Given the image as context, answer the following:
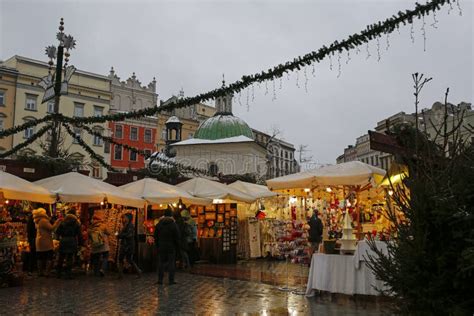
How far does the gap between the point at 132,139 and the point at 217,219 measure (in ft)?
139

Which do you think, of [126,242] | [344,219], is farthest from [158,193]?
[344,219]

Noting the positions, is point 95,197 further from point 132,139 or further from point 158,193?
point 132,139

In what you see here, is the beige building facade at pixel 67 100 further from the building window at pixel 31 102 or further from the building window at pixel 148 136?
the building window at pixel 148 136

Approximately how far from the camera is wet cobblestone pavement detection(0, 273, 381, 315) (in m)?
8.07

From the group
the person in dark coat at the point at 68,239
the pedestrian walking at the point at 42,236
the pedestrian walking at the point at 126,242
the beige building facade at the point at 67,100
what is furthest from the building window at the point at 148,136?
the person in dark coat at the point at 68,239

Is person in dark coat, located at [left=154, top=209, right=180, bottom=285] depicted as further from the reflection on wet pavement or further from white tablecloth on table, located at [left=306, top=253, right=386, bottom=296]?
white tablecloth on table, located at [left=306, top=253, right=386, bottom=296]

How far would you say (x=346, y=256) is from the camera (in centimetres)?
928

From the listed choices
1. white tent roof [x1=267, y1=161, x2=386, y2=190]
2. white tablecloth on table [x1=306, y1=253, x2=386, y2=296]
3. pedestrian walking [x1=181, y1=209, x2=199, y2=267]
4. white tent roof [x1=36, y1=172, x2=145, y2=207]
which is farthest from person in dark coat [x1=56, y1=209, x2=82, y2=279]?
white tablecloth on table [x1=306, y1=253, x2=386, y2=296]

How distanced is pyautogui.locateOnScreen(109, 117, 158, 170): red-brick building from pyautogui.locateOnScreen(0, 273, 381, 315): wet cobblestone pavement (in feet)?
145

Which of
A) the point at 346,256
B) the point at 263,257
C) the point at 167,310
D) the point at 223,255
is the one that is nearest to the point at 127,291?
the point at 167,310

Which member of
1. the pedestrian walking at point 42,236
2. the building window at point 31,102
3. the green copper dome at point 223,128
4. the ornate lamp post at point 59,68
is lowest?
the pedestrian walking at point 42,236

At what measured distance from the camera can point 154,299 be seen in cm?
927

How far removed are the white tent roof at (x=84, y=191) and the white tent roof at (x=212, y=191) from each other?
3.18 metres

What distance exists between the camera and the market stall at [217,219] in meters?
16.5
